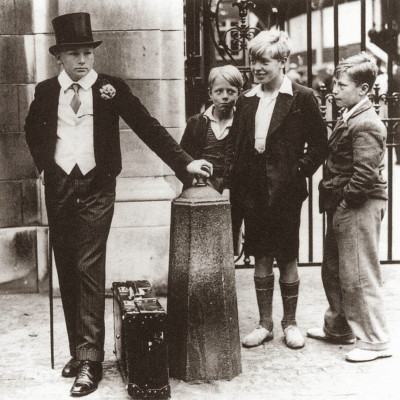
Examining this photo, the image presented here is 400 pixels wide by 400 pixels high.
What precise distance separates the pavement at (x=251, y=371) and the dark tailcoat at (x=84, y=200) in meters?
0.29

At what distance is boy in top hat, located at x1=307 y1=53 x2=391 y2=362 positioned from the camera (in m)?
4.92

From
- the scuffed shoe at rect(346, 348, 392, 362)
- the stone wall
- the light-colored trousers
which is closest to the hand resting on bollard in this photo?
the light-colored trousers

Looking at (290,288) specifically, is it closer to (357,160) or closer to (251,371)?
(251,371)

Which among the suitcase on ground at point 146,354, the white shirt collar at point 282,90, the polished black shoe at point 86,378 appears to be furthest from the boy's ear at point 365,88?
the polished black shoe at point 86,378

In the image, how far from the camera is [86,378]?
4.53m

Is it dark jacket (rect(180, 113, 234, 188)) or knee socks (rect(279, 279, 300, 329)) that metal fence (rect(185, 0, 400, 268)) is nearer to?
dark jacket (rect(180, 113, 234, 188))

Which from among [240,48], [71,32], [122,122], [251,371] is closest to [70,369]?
[251,371]

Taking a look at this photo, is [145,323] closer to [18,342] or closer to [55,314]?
[18,342]

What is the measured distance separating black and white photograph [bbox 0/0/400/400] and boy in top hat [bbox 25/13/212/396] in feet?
0.04

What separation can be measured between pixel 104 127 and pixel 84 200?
437mm

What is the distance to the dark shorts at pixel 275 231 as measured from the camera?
5.33 meters

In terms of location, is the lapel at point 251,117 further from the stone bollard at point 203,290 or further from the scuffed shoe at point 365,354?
the scuffed shoe at point 365,354

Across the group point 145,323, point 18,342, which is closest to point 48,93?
point 145,323

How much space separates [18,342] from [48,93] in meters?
1.83
